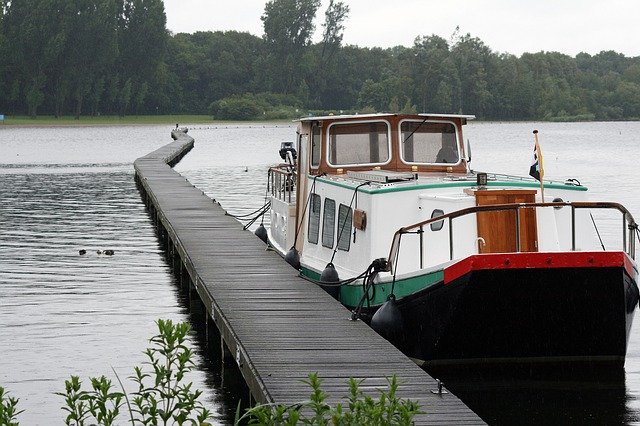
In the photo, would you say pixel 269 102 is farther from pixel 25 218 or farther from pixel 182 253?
pixel 182 253

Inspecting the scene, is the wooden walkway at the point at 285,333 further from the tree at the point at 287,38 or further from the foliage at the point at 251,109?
the tree at the point at 287,38

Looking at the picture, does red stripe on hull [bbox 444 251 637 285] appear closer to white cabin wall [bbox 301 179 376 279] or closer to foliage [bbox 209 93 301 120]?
white cabin wall [bbox 301 179 376 279]

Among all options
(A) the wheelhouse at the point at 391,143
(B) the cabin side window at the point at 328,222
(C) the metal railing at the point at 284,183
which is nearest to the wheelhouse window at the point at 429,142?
(A) the wheelhouse at the point at 391,143

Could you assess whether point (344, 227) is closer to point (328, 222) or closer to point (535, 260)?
point (328, 222)

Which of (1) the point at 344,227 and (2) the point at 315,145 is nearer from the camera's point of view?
(1) the point at 344,227

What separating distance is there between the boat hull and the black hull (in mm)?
Result: 12

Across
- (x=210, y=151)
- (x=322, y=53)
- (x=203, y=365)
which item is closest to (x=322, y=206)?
(x=203, y=365)

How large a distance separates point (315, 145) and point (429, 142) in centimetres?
198

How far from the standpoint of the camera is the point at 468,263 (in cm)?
1370

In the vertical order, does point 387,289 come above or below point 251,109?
above

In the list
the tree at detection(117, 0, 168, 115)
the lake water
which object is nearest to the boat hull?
the lake water

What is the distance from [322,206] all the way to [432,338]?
4.60 metres

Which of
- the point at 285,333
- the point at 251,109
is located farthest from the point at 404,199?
the point at 251,109

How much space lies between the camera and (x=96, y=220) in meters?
34.9
